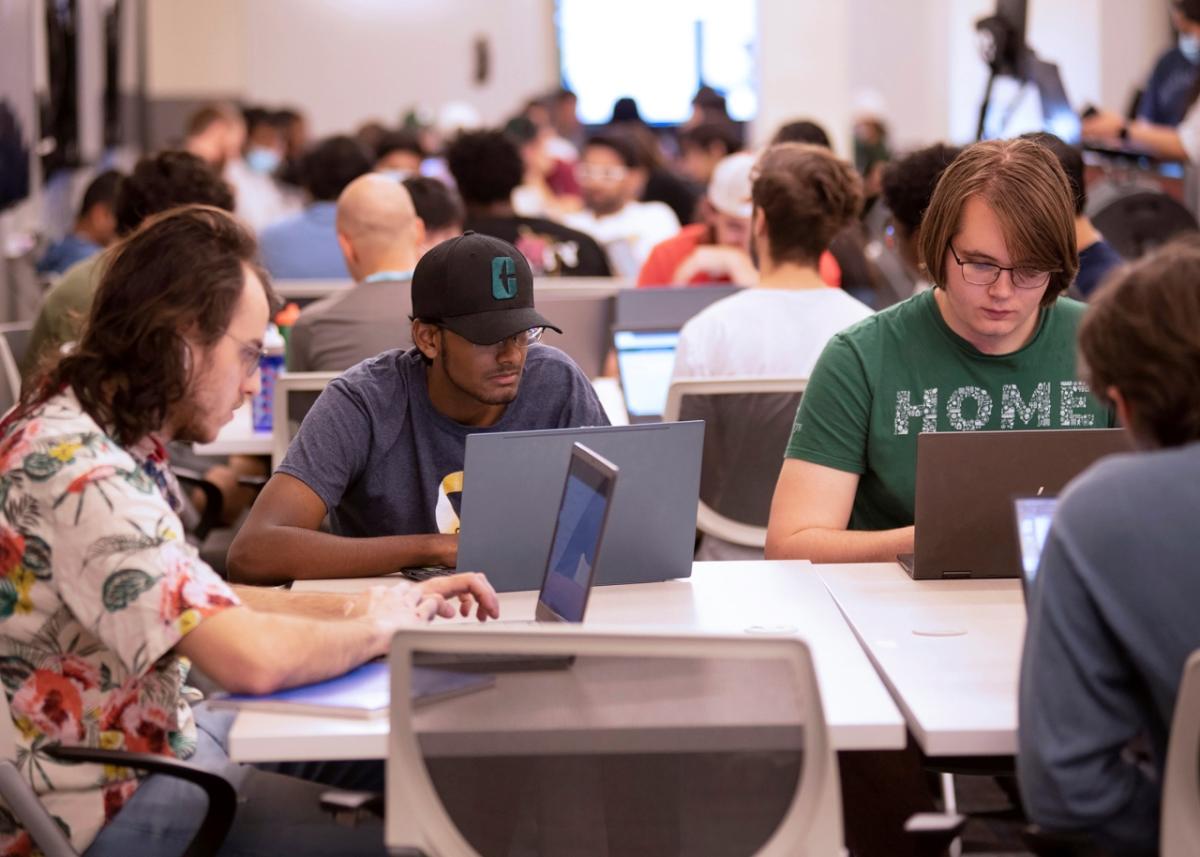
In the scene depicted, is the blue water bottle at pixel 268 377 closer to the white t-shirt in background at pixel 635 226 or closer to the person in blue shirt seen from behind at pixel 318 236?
the person in blue shirt seen from behind at pixel 318 236

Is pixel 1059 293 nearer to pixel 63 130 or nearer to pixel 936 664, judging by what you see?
pixel 936 664

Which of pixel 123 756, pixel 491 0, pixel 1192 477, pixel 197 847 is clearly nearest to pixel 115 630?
pixel 123 756

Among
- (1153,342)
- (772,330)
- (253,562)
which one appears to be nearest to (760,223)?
(772,330)

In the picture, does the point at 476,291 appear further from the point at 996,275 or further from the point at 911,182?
the point at 911,182

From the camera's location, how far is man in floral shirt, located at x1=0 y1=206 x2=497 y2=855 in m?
1.76

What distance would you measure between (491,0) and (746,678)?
14597 millimetres

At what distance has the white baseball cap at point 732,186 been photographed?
4.91 metres

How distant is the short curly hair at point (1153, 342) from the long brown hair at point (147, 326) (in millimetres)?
1007

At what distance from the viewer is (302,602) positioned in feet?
7.09

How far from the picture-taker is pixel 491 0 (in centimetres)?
1536

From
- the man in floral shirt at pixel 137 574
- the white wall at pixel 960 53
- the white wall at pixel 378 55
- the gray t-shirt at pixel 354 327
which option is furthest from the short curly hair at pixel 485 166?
the white wall at pixel 378 55

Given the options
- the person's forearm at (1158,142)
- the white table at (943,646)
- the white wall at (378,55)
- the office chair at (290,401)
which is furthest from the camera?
the white wall at (378,55)

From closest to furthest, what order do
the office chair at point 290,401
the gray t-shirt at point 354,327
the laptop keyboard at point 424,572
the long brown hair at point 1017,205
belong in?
1. the laptop keyboard at point 424,572
2. the long brown hair at point 1017,205
3. the office chair at point 290,401
4. the gray t-shirt at point 354,327

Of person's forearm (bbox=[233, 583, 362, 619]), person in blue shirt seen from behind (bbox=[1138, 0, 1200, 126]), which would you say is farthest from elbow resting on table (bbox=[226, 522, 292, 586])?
person in blue shirt seen from behind (bbox=[1138, 0, 1200, 126])
